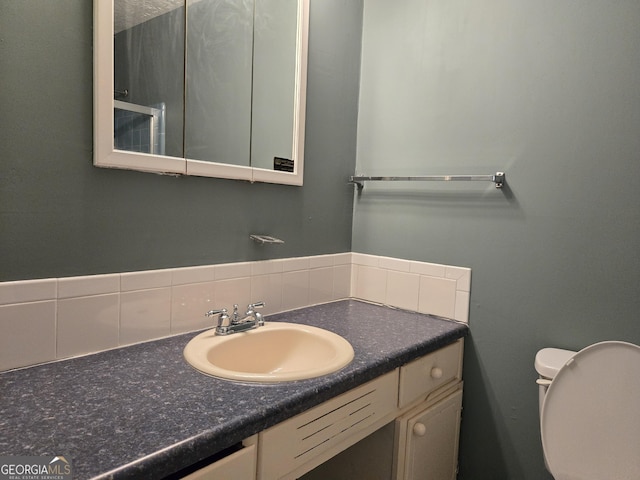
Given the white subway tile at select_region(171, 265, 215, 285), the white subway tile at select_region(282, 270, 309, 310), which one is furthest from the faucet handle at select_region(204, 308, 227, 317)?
the white subway tile at select_region(282, 270, 309, 310)

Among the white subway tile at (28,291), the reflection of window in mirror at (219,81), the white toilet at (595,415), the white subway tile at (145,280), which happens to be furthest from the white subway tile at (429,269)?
the white subway tile at (28,291)

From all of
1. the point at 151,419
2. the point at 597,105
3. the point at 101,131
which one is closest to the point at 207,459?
the point at 151,419

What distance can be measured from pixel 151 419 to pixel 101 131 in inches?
27.7

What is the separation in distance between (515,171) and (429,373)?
75 cm

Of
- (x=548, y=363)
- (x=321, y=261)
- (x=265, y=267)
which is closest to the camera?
(x=548, y=363)

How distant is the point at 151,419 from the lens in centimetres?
78

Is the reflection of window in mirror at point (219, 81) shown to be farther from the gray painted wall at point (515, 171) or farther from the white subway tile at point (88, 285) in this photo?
the gray painted wall at point (515, 171)

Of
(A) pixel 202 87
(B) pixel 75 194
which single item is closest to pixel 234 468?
(B) pixel 75 194

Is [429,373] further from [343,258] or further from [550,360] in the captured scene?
[343,258]

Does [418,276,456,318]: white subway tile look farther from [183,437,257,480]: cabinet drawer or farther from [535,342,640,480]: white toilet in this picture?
[183,437,257,480]: cabinet drawer

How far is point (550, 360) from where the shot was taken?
4.09 feet

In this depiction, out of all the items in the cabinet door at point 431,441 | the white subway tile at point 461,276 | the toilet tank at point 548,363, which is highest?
the white subway tile at point 461,276

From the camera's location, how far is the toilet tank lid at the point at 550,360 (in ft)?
3.96

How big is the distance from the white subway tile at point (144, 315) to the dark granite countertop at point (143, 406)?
3cm
